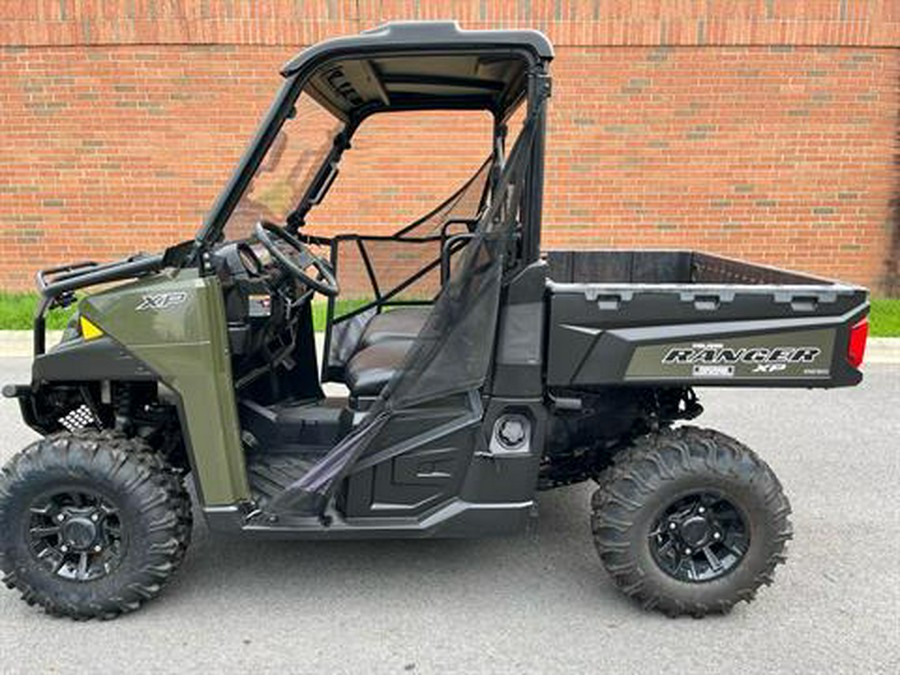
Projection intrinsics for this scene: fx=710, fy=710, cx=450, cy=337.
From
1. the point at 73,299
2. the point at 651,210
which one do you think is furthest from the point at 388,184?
the point at 73,299

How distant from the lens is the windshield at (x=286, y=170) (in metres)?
2.59

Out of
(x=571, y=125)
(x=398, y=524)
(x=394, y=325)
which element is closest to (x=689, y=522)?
(x=398, y=524)

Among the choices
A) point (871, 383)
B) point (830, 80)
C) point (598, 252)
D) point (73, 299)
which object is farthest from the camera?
point (830, 80)

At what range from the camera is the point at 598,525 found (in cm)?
Answer: 265

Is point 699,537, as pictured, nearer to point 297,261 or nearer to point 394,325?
point 394,325

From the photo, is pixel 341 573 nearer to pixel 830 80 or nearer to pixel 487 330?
pixel 487 330

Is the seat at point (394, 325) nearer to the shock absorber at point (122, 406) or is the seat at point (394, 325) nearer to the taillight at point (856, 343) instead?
the shock absorber at point (122, 406)

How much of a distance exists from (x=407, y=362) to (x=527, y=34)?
3.82 ft

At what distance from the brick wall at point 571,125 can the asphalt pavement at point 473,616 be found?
4.62 metres

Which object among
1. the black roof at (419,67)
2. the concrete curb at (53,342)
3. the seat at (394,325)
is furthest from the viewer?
the concrete curb at (53,342)

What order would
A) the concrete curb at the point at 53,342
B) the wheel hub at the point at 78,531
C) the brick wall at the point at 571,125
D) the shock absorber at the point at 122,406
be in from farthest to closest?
the brick wall at the point at 571,125 → the concrete curb at the point at 53,342 → the shock absorber at the point at 122,406 → the wheel hub at the point at 78,531

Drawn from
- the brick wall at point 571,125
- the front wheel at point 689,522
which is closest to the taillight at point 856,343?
the front wheel at point 689,522

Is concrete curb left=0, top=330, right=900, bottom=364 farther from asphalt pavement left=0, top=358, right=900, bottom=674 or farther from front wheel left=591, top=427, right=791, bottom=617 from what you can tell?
front wheel left=591, top=427, right=791, bottom=617

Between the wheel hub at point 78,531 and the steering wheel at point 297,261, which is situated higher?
the steering wheel at point 297,261
